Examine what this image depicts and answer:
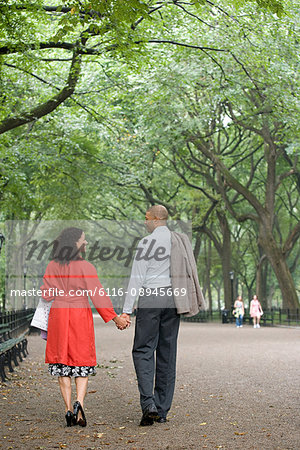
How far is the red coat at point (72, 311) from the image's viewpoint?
19.4 ft

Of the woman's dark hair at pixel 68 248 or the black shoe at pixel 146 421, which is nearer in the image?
the black shoe at pixel 146 421

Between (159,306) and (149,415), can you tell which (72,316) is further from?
(149,415)

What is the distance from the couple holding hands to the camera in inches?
232

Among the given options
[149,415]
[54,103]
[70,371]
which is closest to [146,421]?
[149,415]

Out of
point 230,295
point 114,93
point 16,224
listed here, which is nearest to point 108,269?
point 230,295

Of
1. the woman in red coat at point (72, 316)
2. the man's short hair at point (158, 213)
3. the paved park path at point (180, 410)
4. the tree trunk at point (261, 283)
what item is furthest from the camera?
the tree trunk at point (261, 283)

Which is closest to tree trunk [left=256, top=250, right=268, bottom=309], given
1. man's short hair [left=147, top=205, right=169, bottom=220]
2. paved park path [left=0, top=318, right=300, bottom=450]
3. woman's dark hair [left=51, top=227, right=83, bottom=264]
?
paved park path [left=0, top=318, right=300, bottom=450]

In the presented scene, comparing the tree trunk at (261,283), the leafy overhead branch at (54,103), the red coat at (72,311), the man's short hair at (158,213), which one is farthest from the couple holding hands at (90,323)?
the tree trunk at (261,283)

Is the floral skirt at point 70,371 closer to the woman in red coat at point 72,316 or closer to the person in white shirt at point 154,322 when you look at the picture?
the woman in red coat at point 72,316

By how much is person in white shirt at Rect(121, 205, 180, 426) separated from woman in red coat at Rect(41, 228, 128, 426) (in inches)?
9.1

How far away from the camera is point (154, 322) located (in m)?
6.00

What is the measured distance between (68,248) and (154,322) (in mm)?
1055

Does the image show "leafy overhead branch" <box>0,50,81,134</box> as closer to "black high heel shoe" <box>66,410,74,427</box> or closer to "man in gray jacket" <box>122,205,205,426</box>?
"man in gray jacket" <box>122,205,205,426</box>

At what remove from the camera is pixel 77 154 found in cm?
2353
